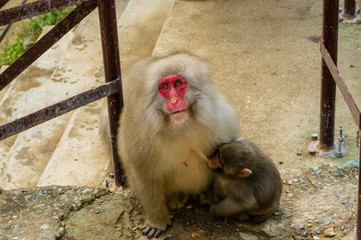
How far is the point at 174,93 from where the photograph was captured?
3.80 m

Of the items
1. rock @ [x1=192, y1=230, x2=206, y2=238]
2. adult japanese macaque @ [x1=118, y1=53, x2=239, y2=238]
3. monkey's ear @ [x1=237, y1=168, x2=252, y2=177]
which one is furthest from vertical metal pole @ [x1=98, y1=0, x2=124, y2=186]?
monkey's ear @ [x1=237, y1=168, x2=252, y2=177]

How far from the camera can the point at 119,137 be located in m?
4.57

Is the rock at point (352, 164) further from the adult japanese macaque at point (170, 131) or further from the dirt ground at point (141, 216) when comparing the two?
the adult japanese macaque at point (170, 131)

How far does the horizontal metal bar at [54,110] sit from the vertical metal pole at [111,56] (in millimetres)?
81

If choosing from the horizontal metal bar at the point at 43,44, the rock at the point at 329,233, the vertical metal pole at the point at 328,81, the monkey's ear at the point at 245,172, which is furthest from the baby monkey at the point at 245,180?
the horizontal metal bar at the point at 43,44

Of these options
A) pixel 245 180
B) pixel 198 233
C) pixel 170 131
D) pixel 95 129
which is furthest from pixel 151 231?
pixel 95 129

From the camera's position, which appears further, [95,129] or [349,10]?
[349,10]

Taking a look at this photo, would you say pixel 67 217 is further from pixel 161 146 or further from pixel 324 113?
pixel 324 113

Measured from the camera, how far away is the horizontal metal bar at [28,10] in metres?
3.64

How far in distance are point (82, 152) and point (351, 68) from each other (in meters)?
2.92

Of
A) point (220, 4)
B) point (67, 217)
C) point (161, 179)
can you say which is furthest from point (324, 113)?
point (220, 4)

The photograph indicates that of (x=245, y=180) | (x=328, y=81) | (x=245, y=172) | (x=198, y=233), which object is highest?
(x=328, y=81)

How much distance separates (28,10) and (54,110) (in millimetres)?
715

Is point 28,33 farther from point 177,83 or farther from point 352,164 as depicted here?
point 177,83
